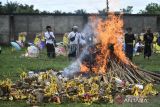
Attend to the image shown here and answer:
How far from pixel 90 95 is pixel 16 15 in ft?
105

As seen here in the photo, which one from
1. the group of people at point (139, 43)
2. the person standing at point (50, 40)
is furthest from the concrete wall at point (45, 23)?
the person standing at point (50, 40)

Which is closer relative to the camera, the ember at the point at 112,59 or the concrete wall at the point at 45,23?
the ember at the point at 112,59

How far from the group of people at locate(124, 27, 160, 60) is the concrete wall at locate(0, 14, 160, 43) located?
5852mm

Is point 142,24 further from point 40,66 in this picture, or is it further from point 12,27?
point 40,66

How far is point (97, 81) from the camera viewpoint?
53.5 feet

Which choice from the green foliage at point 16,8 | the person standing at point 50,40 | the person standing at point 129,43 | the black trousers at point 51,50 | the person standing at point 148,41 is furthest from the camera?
the green foliage at point 16,8

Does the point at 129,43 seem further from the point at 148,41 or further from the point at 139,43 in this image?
the point at 139,43

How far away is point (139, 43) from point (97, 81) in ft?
70.5

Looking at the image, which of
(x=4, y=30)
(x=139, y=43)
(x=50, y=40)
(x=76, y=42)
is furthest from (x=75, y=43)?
(x=4, y=30)

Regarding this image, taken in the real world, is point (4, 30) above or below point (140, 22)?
below

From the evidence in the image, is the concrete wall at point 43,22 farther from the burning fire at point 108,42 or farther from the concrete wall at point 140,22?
the burning fire at point 108,42

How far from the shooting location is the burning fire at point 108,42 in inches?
726

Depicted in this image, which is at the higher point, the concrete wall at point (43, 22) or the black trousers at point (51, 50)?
the concrete wall at point (43, 22)

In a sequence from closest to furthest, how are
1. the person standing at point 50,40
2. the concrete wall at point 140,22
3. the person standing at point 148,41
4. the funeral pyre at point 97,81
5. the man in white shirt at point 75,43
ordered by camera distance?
the funeral pyre at point 97,81 → the man in white shirt at point 75,43 → the person standing at point 50,40 → the person standing at point 148,41 → the concrete wall at point 140,22
